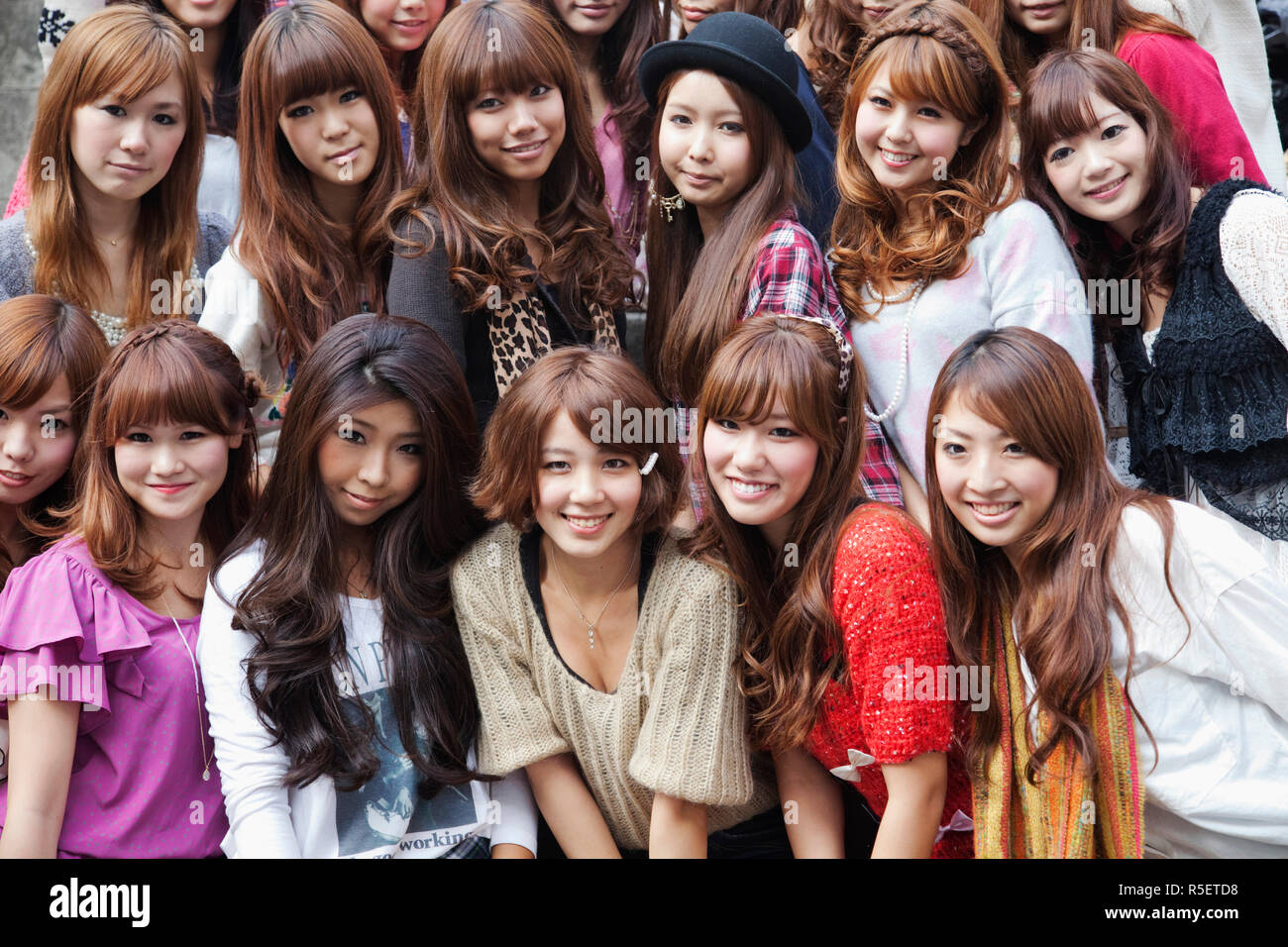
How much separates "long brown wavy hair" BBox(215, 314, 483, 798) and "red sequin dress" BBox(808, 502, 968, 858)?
0.94 meters

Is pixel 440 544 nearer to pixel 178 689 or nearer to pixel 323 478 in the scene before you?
pixel 323 478

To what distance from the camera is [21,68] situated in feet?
18.2

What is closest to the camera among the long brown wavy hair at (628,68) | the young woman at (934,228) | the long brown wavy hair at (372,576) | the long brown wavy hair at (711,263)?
the long brown wavy hair at (372,576)

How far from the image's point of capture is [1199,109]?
151 inches

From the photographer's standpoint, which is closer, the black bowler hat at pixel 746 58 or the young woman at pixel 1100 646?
the young woman at pixel 1100 646

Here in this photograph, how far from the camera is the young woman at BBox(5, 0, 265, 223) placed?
170 inches

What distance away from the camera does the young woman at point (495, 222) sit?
142 inches

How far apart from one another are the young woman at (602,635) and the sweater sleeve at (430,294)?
1.41 feet

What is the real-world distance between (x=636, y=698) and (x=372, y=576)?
0.75 m

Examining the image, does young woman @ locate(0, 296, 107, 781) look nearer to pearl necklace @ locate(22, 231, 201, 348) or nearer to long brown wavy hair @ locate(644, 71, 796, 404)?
pearl necklace @ locate(22, 231, 201, 348)

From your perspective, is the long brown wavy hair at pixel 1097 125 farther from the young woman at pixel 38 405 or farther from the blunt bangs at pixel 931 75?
the young woman at pixel 38 405

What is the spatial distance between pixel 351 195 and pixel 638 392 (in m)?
1.36

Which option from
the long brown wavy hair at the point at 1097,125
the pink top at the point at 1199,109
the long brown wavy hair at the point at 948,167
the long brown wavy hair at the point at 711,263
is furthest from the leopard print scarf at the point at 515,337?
the pink top at the point at 1199,109

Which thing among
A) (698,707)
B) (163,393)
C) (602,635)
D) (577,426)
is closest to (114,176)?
(163,393)
